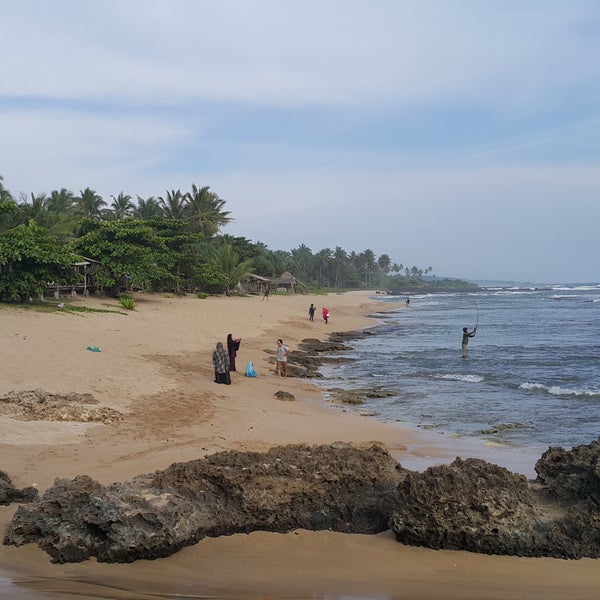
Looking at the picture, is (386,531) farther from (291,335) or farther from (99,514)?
(291,335)

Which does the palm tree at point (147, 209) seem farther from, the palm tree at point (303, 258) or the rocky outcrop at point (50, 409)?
the rocky outcrop at point (50, 409)

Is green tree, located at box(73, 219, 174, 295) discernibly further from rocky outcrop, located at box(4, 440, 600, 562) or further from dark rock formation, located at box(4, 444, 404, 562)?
rocky outcrop, located at box(4, 440, 600, 562)

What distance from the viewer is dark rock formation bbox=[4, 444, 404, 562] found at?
4.59m

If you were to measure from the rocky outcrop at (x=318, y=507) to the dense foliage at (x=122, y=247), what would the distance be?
19.9m

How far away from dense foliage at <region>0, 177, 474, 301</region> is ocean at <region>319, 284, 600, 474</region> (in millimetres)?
12225

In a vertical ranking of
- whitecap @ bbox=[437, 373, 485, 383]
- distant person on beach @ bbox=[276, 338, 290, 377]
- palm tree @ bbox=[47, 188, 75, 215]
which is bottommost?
whitecap @ bbox=[437, 373, 485, 383]

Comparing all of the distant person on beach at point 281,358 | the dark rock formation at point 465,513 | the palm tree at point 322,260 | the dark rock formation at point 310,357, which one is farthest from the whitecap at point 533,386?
the palm tree at point 322,260

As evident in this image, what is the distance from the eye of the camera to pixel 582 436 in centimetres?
1114

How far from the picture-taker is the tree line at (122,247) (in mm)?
23750

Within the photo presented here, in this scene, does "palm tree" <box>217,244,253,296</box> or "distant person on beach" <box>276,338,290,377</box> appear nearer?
"distant person on beach" <box>276,338,290,377</box>

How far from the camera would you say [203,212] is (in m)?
63.9

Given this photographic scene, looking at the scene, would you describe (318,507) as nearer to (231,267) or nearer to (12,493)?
(12,493)

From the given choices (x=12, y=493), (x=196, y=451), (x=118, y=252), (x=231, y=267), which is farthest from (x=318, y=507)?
(x=231, y=267)

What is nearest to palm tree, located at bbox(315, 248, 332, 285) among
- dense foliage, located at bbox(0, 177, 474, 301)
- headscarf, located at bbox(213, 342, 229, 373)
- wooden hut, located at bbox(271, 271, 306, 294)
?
dense foliage, located at bbox(0, 177, 474, 301)
